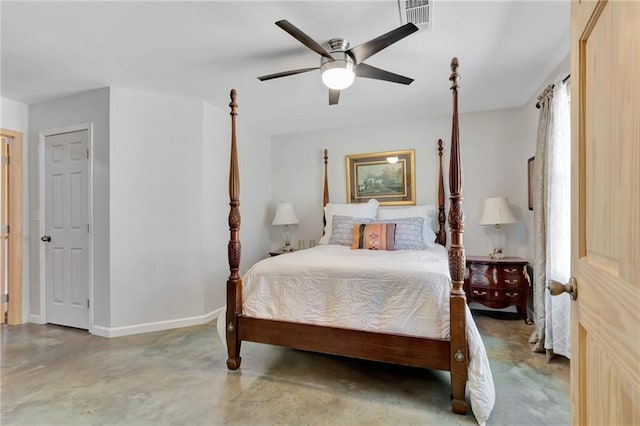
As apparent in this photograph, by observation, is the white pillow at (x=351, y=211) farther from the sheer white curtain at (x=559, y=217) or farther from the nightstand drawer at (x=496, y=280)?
the sheer white curtain at (x=559, y=217)

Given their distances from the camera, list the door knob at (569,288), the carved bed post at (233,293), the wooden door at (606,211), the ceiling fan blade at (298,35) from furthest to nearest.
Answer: the carved bed post at (233,293), the ceiling fan blade at (298,35), the door knob at (569,288), the wooden door at (606,211)

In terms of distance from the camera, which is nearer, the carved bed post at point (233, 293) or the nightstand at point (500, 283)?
the carved bed post at point (233, 293)

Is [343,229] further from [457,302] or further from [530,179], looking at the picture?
[530,179]

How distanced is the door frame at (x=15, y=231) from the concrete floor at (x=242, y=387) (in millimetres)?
708

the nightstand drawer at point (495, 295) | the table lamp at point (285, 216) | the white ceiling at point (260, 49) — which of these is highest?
the white ceiling at point (260, 49)

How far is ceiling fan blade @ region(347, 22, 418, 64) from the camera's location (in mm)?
1716

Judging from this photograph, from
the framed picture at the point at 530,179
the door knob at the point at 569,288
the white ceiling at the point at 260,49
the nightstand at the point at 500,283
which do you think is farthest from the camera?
the framed picture at the point at 530,179

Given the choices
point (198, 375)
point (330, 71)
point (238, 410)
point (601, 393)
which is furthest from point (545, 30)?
point (198, 375)

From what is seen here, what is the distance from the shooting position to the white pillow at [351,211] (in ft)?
12.5

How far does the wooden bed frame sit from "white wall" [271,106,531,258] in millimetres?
2118

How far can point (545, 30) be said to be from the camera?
6.74 feet

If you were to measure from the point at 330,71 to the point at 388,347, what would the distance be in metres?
1.83

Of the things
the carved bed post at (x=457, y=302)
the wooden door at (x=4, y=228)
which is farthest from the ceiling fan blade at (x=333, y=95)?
the wooden door at (x=4, y=228)

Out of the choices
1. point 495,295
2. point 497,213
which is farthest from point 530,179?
point 495,295
